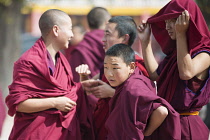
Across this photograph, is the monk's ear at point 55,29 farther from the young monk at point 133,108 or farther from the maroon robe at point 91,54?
the maroon robe at point 91,54

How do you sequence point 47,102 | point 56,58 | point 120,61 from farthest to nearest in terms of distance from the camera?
point 56,58 → point 47,102 → point 120,61

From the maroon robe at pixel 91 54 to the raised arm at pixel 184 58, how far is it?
240 cm

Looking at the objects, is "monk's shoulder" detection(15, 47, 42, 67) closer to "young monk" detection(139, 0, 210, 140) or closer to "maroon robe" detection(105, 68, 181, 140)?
"maroon robe" detection(105, 68, 181, 140)

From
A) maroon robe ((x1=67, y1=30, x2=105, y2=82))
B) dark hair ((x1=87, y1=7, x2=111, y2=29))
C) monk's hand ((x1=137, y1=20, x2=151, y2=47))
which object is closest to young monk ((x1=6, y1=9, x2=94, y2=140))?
monk's hand ((x1=137, y1=20, x2=151, y2=47))

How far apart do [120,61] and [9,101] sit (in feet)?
3.45

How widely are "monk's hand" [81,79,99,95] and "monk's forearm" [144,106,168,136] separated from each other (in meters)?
0.94

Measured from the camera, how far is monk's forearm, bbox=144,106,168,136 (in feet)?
9.61

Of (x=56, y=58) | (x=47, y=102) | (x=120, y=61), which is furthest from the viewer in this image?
(x=56, y=58)

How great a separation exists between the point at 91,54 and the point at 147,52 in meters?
1.97

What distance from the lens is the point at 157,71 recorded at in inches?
142

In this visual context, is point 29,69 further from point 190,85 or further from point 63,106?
point 190,85

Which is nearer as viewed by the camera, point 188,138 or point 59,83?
point 188,138

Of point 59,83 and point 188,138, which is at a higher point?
point 59,83

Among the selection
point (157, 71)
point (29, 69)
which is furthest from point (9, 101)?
point (157, 71)
